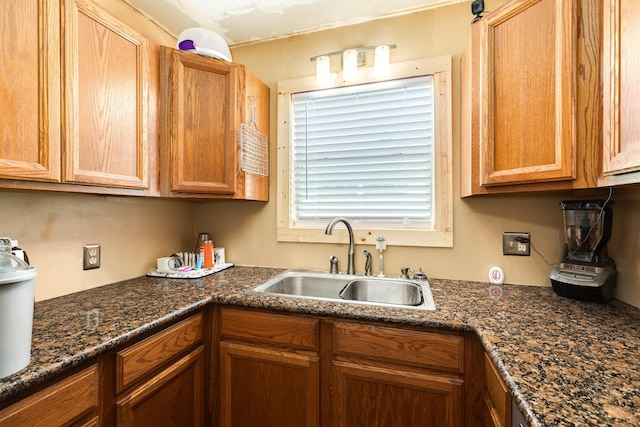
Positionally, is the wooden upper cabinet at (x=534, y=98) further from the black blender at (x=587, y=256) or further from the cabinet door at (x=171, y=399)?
the cabinet door at (x=171, y=399)

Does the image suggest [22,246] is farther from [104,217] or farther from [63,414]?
[63,414]

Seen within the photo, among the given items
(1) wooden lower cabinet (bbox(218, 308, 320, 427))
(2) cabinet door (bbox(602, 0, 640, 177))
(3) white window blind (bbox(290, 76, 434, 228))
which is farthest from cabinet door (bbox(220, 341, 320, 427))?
(2) cabinet door (bbox(602, 0, 640, 177))

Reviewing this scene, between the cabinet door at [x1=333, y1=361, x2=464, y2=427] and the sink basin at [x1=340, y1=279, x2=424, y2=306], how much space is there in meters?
0.46

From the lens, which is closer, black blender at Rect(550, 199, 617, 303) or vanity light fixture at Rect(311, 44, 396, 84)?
black blender at Rect(550, 199, 617, 303)

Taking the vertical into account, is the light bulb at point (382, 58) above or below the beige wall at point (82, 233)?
above

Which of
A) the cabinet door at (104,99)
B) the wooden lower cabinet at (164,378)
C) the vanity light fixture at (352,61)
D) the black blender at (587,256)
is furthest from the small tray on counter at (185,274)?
the black blender at (587,256)

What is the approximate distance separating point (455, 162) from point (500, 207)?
34cm

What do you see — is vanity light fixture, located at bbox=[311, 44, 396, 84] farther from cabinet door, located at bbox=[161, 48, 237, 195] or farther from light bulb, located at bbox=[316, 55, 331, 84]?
cabinet door, located at bbox=[161, 48, 237, 195]

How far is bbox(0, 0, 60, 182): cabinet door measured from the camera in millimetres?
951

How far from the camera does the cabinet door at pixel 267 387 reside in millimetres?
1254

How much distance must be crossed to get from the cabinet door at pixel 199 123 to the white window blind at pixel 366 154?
18.7 inches

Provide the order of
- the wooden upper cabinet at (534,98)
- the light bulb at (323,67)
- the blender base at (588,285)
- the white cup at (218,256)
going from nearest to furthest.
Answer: the wooden upper cabinet at (534,98) → the blender base at (588,285) → the light bulb at (323,67) → the white cup at (218,256)

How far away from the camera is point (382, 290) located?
65.9 inches

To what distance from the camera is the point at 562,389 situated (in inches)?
26.2
